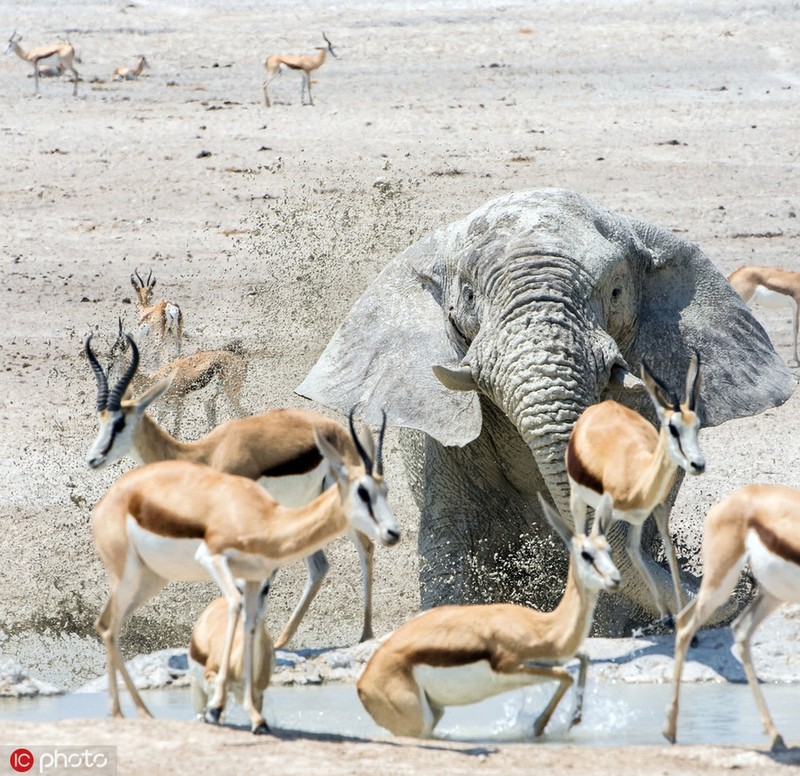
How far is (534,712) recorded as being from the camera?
6.90 m

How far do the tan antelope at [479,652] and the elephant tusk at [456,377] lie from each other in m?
2.10

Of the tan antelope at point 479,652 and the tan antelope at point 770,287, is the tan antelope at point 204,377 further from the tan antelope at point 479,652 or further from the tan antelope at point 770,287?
the tan antelope at point 479,652

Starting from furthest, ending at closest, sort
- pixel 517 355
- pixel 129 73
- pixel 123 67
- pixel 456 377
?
pixel 123 67
pixel 129 73
pixel 456 377
pixel 517 355

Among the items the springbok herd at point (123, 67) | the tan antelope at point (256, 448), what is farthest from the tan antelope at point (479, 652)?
the springbok herd at point (123, 67)

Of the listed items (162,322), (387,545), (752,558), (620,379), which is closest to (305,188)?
(162,322)

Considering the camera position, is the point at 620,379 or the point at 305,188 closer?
the point at 620,379

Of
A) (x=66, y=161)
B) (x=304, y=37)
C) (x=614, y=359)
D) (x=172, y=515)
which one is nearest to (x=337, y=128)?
(x=66, y=161)

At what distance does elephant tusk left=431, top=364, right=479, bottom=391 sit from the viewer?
8250 mm

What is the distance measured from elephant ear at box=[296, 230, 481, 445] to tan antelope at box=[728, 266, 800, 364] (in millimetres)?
6127

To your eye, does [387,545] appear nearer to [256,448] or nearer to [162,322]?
[256,448]

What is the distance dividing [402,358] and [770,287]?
6790 mm

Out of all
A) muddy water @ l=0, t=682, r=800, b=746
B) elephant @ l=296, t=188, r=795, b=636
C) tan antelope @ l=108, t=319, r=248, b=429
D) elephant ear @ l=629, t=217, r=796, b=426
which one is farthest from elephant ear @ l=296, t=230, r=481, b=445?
tan antelope @ l=108, t=319, r=248, b=429

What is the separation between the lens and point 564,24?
25.0 meters

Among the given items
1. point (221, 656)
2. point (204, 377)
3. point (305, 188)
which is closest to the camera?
point (221, 656)
